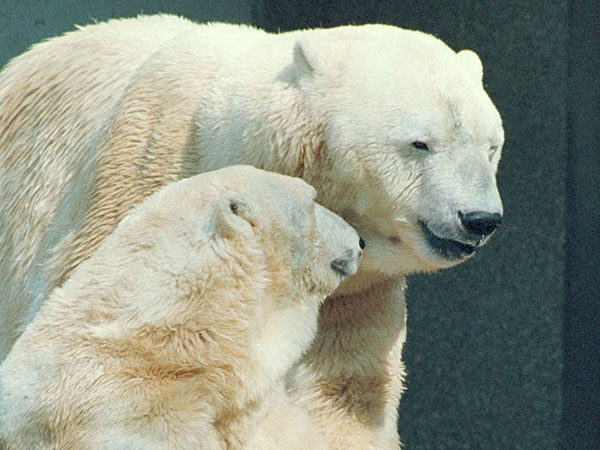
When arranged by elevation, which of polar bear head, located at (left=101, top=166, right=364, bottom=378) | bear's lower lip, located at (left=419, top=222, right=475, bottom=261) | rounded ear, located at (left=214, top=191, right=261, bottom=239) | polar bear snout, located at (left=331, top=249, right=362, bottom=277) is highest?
rounded ear, located at (left=214, top=191, right=261, bottom=239)

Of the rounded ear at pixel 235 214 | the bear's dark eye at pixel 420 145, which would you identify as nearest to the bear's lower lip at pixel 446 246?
the bear's dark eye at pixel 420 145

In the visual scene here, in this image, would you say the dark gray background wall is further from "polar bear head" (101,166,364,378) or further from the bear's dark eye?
"polar bear head" (101,166,364,378)

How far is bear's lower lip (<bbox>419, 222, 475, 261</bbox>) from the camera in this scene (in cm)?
312

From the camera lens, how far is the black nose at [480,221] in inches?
119

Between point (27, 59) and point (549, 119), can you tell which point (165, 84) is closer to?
point (27, 59)

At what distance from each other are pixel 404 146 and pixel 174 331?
32.7 inches

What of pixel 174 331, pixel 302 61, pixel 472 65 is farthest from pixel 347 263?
pixel 472 65

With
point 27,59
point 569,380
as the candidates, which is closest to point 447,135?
point 27,59

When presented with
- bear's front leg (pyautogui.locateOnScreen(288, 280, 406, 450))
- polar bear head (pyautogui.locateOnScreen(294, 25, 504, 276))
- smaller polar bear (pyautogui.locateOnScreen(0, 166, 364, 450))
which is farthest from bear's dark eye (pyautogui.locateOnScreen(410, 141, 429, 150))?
bear's front leg (pyautogui.locateOnScreen(288, 280, 406, 450))

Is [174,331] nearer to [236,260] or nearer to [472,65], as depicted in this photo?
[236,260]

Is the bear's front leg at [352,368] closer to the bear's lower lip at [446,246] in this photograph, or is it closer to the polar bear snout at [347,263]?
the bear's lower lip at [446,246]

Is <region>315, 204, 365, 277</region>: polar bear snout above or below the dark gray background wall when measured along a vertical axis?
above

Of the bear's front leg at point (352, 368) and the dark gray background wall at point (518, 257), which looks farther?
the dark gray background wall at point (518, 257)

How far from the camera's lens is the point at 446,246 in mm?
3133
